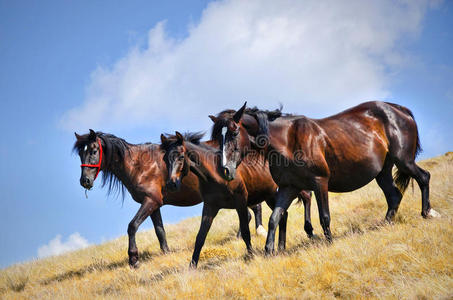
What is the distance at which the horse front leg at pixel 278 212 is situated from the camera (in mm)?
5820

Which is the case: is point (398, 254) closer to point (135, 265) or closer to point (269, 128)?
point (269, 128)

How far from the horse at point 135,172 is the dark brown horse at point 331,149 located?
11.2 ft

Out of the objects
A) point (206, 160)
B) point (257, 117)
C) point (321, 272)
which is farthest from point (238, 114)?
point (321, 272)

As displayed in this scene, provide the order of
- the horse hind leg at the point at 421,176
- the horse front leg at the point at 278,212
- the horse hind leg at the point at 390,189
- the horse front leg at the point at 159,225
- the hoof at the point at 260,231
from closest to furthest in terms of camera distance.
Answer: the horse front leg at the point at 278,212, the horse hind leg at the point at 421,176, the horse hind leg at the point at 390,189, the horse front leg at the point at 159,225, the hoof at the point at 260,231

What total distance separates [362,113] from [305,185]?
2.20m

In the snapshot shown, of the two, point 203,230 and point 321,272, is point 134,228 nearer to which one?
point 203,230

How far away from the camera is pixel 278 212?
5.95m

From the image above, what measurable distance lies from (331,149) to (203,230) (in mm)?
2666

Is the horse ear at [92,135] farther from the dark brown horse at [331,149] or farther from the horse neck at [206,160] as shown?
the dark brown horse at [331,149]

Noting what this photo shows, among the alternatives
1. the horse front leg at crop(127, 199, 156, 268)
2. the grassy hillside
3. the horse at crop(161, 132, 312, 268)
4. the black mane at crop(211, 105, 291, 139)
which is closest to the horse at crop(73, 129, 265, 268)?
the horse front leg at crop(127, 199, 156, 268)

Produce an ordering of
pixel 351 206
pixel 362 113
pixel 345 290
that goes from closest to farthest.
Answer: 1. pixel 345 290
2. pixel 362 113
3. pixel 351 206

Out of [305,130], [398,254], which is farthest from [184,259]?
[398,254]

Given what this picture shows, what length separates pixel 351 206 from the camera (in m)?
10.8

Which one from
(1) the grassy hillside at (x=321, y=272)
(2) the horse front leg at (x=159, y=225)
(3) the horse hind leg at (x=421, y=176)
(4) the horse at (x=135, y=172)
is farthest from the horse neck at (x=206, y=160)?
(3) the horse hind leg at (x=421, y=176)
